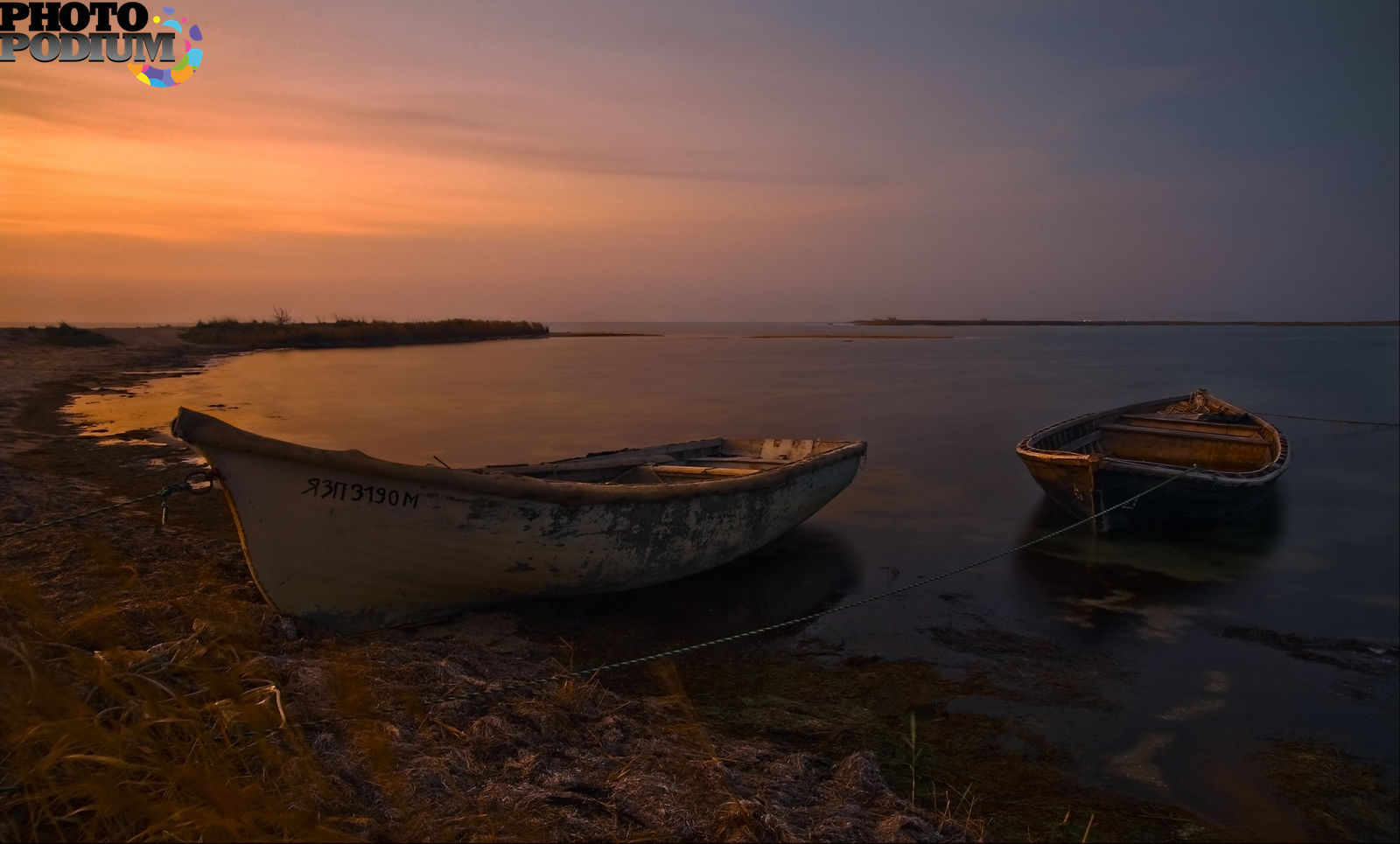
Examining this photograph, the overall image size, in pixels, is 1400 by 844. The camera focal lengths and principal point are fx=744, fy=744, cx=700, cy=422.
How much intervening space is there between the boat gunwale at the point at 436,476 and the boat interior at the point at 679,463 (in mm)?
1021

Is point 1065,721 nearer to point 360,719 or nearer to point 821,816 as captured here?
point 821,816

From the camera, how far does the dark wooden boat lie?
9.49 m

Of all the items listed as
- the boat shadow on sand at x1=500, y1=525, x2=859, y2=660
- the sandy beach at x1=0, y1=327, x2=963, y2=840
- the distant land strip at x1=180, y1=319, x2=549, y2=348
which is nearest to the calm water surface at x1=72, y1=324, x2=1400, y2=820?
the boat shadow on sand at x1=500, y1=525, x2=859, y2=660

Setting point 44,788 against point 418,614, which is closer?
point 44,788

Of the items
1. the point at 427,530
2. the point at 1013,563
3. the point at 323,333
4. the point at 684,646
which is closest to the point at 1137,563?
the point at 1013,563

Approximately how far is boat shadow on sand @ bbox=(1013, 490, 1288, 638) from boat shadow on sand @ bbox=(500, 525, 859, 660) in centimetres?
224

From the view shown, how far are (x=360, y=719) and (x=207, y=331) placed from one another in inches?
2126

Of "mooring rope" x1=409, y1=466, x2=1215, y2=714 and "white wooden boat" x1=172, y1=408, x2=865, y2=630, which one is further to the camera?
"white wooden boat" x1=172, y1=408, x2=865, y2=630

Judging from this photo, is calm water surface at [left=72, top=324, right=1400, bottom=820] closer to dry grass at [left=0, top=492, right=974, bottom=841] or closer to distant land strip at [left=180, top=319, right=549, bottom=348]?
dry grass at [left=0, top=492, right=974, bottom=841]

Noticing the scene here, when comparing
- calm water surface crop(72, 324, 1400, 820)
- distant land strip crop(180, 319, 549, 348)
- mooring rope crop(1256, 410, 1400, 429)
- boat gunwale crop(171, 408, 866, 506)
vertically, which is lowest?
calm water surface crop(72, 324, 1400, 820)

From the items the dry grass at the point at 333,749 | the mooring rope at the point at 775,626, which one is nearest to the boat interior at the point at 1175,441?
the mooring rope at the point at 775,626

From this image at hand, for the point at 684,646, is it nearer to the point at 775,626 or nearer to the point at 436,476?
the point at 775,626

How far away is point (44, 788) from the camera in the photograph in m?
2.77

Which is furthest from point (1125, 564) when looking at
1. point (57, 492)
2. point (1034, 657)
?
point (57, 492)
